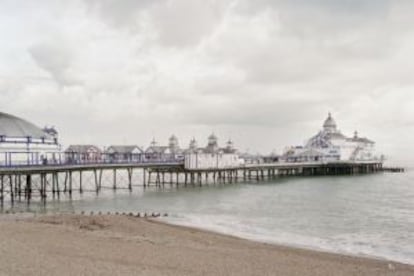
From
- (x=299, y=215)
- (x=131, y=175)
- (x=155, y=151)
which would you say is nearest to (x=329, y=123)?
(x=155, y=151)

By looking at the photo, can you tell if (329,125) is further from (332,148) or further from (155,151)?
(155,151)

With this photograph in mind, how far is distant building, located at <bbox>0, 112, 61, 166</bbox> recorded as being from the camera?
44125 mm

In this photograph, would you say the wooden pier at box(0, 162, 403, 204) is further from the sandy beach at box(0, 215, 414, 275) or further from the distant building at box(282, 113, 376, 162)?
the sandy beach at box(0, 215, 414, 275)

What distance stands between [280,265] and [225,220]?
580 inches

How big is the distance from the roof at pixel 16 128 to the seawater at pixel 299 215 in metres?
10.8

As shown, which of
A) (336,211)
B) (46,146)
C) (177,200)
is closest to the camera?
(336,211)

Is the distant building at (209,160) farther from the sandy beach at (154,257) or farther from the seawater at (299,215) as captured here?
the sandy beach at (154,257)

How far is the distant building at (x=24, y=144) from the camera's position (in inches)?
1737

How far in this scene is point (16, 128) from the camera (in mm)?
47719

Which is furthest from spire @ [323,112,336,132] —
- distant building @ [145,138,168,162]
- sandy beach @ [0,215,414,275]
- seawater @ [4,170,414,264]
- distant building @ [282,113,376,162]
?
sandy beach @ [0,215,414,275]

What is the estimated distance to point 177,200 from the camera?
132 ft

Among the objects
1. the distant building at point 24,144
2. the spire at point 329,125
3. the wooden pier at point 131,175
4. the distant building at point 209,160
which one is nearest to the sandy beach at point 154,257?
the wooden pier at point 131,175

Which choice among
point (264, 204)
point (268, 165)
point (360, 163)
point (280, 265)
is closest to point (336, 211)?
point (264, 204)

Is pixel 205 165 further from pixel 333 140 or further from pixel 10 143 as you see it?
pixel 333 140
